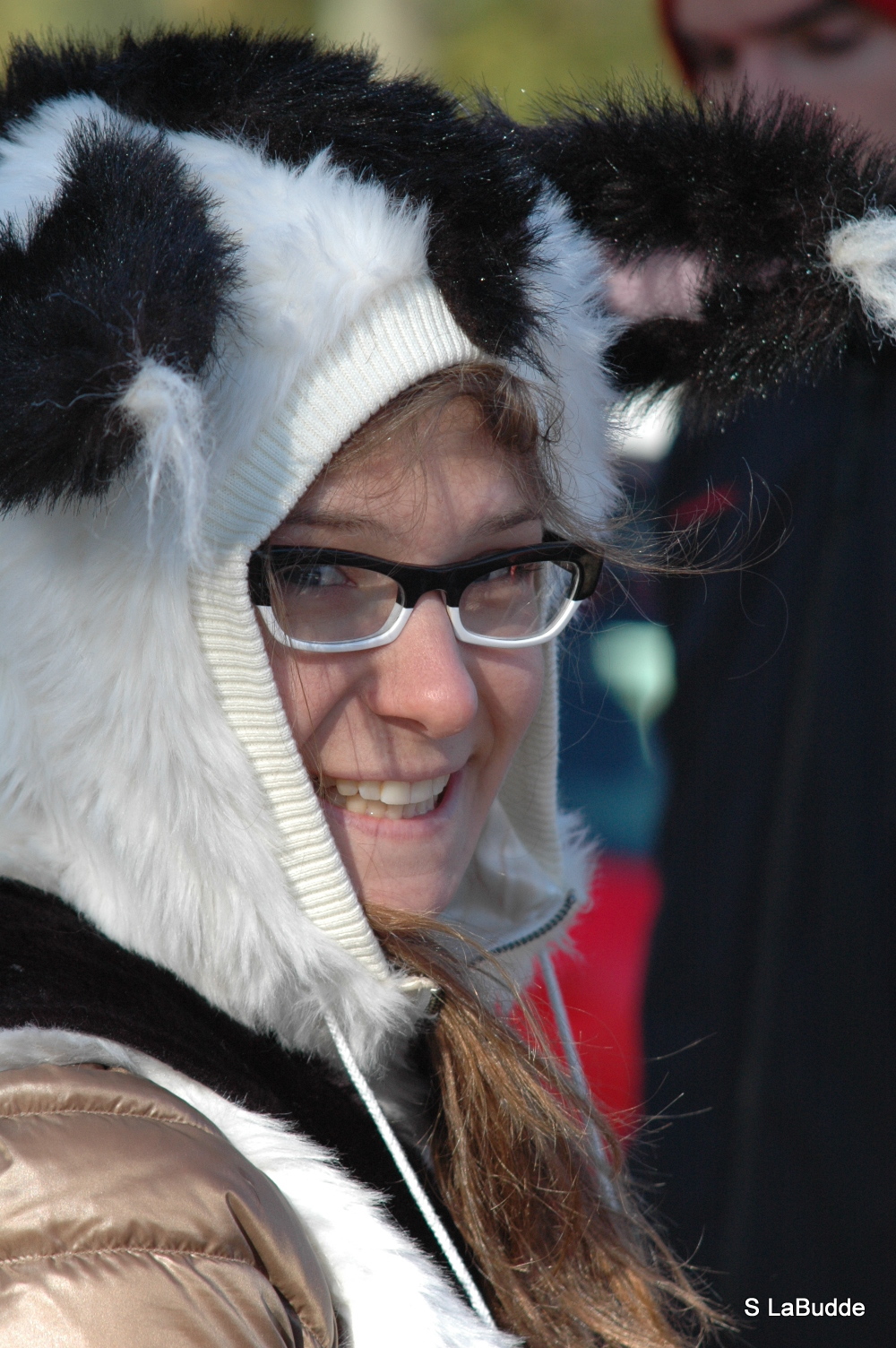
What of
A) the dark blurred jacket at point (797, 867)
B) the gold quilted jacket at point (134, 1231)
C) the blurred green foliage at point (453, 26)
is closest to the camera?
the gold quilted jacket at point (134, 1231)

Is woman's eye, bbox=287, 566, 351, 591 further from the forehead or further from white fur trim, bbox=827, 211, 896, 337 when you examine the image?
the forehead

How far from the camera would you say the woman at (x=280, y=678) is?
0.84 meters

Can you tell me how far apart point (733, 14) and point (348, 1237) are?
2.83 metres

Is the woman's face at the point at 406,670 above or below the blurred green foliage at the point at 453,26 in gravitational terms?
below

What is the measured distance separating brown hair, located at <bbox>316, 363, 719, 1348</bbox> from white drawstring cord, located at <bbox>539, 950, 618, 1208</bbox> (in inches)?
3.3

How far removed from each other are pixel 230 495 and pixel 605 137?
2.51 ft

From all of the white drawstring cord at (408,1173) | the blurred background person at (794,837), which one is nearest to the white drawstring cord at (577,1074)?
the white drawstring cord at (408,1173)

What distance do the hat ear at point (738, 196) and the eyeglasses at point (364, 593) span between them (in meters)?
0.46

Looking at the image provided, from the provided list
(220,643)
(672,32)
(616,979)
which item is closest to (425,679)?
(220,643)

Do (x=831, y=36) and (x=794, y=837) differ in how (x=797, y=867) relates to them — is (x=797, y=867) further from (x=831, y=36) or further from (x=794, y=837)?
(x=831, y=36)

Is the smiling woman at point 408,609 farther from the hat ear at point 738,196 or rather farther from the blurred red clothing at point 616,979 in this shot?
the blurred red clothing at point 616,979

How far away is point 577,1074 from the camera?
59.9 inches

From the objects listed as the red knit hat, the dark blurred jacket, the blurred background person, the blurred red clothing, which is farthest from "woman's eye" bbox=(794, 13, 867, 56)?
the blurred red clothing

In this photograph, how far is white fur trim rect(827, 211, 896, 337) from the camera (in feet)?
4.49
